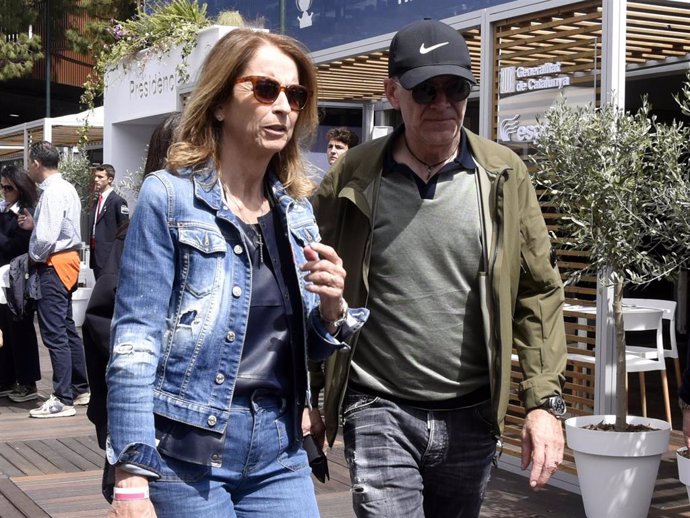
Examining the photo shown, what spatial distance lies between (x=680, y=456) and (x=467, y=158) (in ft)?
8.92

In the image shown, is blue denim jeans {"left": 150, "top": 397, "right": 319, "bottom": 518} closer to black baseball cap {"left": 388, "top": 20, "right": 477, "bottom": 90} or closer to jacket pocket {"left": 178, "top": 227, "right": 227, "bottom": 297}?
jacket pocket {"left": 178, "top": 227, "right": 227, "bottom": 297}

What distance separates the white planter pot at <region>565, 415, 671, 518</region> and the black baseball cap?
9.60 feet

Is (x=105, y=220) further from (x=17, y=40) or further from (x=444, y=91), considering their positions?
(x=17, y=40)

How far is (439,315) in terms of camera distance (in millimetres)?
3047

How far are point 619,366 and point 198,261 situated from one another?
3.72 meters

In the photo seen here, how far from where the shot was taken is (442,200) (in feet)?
10.2

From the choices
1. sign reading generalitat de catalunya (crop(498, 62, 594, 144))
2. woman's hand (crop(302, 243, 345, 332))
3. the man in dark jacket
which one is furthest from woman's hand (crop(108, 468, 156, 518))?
the man in dark jacket

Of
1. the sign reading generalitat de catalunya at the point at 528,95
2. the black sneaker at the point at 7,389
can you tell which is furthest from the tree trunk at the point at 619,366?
the black sneaker at the point at 7,389

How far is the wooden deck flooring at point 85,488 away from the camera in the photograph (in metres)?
5.82

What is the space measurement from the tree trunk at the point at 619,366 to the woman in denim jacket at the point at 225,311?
10.5 ft

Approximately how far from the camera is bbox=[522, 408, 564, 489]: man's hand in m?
2.99

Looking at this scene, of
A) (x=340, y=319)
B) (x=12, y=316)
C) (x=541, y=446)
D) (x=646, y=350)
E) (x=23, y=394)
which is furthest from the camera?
(x=23, y=394)

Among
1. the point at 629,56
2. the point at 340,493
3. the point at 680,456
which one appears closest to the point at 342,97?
the point at 629,56

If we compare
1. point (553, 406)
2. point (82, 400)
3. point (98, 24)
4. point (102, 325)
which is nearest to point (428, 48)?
point (553, 406)
